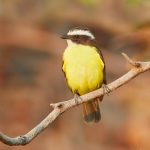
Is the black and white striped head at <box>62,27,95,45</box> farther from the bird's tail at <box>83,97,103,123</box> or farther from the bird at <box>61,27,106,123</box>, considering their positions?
the bird's tail at <box>83,97,103,123</box>

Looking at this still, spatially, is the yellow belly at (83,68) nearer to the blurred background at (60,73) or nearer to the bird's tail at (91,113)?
the bird's tail at (91,113)

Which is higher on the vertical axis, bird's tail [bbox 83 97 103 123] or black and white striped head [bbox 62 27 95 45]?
black and white striped head [bbox 62 27 95 45]

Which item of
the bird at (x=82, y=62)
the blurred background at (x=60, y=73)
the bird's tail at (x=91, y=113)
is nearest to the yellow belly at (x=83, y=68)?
the bird at (x=82, y=62)

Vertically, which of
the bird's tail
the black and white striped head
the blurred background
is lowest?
the bird's tail

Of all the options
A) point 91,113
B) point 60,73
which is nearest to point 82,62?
point 91,113

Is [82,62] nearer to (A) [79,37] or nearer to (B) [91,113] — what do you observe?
(A) [79,37]

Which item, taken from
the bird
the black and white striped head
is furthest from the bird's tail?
the black and white striped head

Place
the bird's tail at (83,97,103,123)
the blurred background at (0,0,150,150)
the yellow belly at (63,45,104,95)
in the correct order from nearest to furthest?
the yellow belly at (63,45,104,95), the bird's tail at (83,97,103,123), the blurred background at (0,0,150,150)

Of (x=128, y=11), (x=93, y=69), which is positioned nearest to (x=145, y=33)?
(x=128, y=11)
